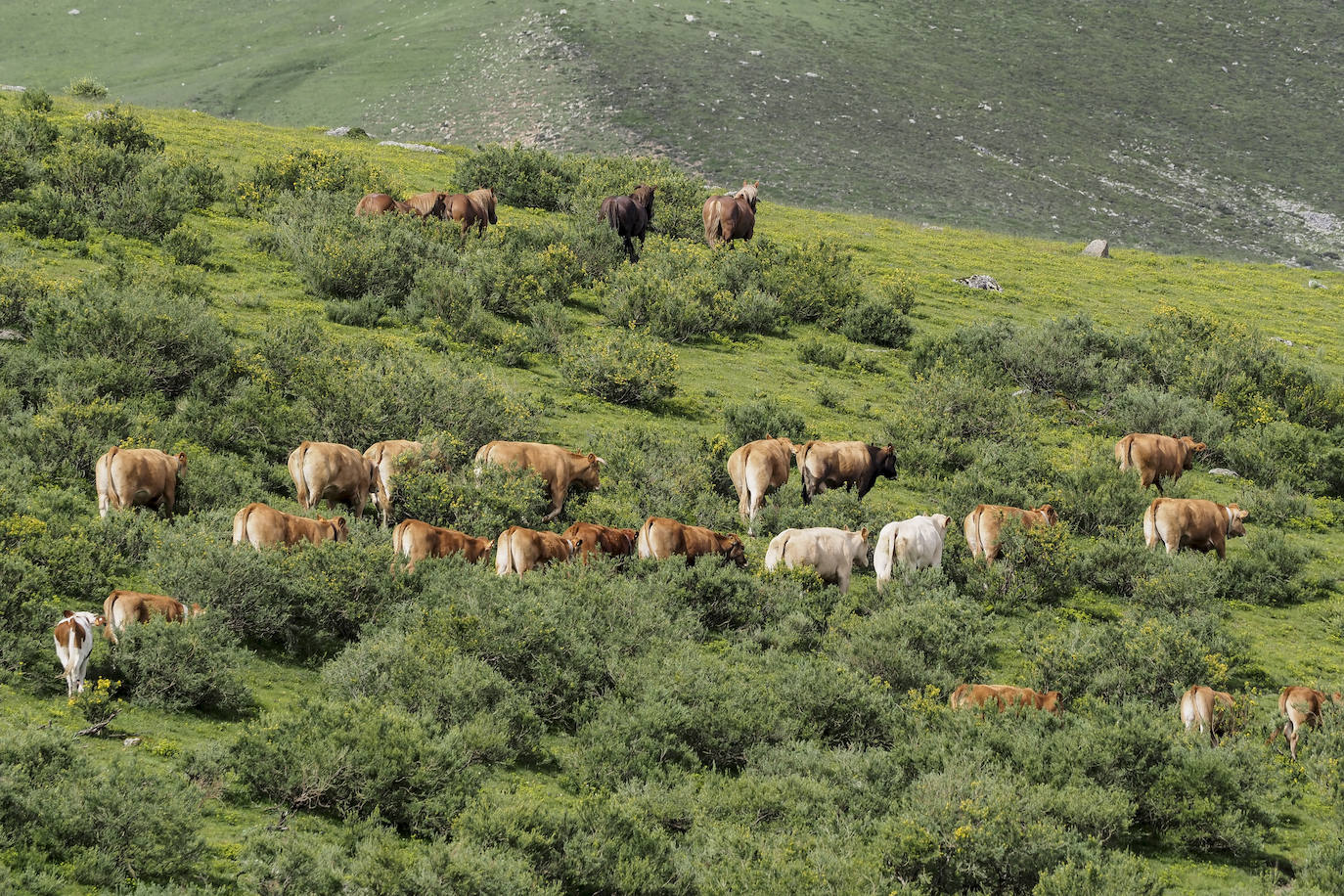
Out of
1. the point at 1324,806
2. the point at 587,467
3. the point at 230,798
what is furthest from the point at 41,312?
the point at 1324,806

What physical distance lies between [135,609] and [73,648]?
1086 mm

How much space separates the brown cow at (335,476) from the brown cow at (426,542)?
5.73 ft

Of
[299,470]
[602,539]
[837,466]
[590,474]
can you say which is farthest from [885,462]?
[299,470]

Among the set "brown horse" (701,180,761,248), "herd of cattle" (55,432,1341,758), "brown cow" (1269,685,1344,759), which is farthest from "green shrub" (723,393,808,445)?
"brown horse" (701,180,761,248)

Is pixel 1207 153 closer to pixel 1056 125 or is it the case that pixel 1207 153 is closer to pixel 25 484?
pixel 1056 125

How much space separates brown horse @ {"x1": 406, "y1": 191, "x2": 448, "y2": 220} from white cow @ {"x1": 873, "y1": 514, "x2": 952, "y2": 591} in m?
18.0

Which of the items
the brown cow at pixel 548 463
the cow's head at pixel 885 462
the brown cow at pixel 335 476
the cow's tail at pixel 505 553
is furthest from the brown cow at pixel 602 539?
the cow's head at pixel 885 462

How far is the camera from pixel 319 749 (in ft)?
33.1

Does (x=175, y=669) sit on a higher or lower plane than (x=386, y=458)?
higher

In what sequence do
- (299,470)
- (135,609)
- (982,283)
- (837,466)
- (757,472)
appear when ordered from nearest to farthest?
(135,609), (299,470), (757,472), (837,466), (982,283)

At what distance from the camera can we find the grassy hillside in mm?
61781

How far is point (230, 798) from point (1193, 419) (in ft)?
73.5

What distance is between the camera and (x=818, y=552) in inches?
653

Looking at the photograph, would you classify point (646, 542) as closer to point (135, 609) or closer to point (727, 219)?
point (135, 609)
